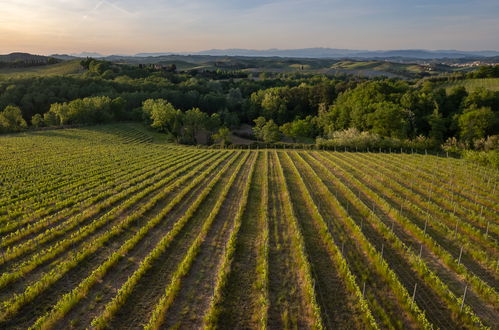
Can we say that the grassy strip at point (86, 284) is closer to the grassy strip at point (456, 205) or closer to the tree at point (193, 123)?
the grassy strip at point (456, 205)

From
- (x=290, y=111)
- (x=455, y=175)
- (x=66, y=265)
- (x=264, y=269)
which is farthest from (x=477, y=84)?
(x=66, y=265)

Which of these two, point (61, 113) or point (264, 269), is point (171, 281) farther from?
point (61, 113)

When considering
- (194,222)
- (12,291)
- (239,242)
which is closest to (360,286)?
(239,242)

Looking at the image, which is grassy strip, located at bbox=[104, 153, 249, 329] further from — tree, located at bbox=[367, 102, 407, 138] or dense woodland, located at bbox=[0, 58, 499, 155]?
tree, located at bbox=[367, 102, 407, 138]

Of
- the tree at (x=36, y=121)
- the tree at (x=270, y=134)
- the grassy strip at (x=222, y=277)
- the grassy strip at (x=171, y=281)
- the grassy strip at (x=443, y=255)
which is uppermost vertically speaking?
the tree at (x=36, y=121)

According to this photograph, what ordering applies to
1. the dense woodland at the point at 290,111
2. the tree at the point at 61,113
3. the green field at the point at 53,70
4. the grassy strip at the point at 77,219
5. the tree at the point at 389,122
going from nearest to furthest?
the grassy strip at the point at 77,219
the dense woodland at the point at 290,111
the tree at the point at 389,122
the tree at the point at 61,113
the green field at the point at 53,70

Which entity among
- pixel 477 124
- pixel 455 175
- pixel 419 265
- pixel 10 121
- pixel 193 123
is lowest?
pixel 455 175

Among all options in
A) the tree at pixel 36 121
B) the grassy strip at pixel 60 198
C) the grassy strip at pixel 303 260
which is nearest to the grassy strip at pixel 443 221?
the grassy strip at pixel 303 260
